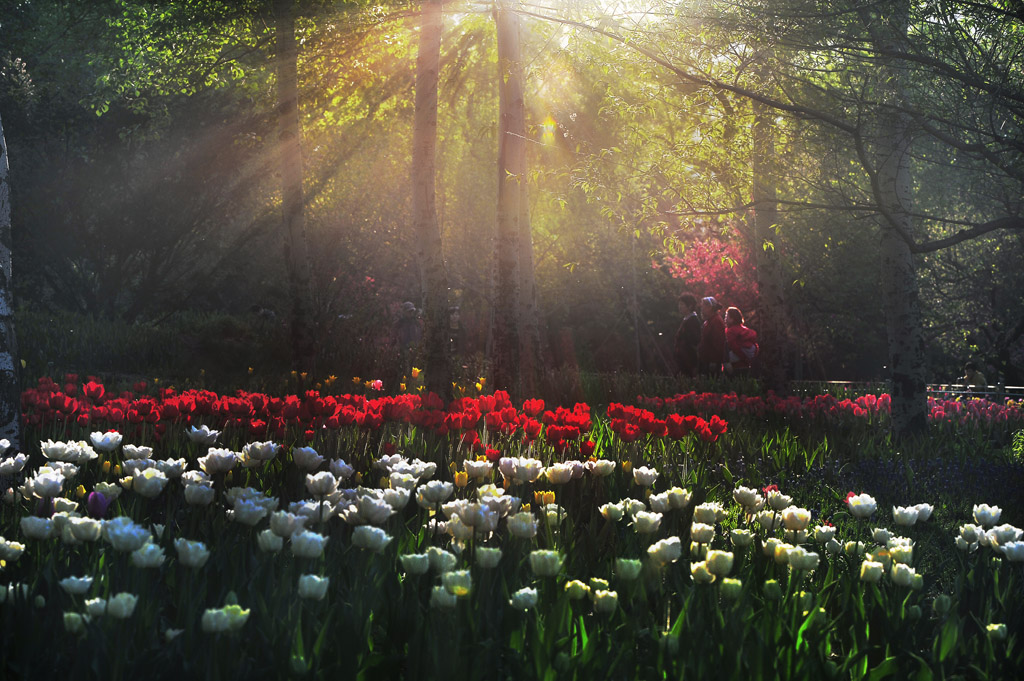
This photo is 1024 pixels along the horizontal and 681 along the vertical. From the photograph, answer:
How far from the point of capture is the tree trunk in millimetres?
10594

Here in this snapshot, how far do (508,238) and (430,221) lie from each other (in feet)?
3.39

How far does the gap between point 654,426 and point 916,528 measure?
206 centimetres

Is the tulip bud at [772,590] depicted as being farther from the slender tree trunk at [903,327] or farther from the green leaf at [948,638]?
the slender tree trunk at [903,327]

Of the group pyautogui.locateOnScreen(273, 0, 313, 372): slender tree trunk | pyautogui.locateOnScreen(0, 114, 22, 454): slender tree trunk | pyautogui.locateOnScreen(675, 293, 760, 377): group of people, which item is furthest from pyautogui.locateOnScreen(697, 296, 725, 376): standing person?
pyautogui.locateOnScreen(0, 114, 22, 454): slender tree trunk

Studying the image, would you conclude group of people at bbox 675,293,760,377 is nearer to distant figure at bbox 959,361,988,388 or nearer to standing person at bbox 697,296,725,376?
standing person at bbox 697,296,725,376

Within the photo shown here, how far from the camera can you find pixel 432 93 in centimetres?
1058

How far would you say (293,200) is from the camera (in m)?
12.7

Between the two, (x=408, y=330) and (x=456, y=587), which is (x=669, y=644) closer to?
(x=456, y=587)

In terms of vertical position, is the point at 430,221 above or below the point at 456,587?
above

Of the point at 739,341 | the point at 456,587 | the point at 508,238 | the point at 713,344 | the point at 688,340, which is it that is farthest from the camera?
the point at 688,340

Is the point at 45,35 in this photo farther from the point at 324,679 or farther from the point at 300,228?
the point at 324,679

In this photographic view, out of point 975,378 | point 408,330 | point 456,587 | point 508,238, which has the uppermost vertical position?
point 508,238

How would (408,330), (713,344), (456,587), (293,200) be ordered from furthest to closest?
(408,330)
(713,344)
(293,200)
(456,587)

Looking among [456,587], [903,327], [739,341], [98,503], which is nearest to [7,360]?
[98,503]
